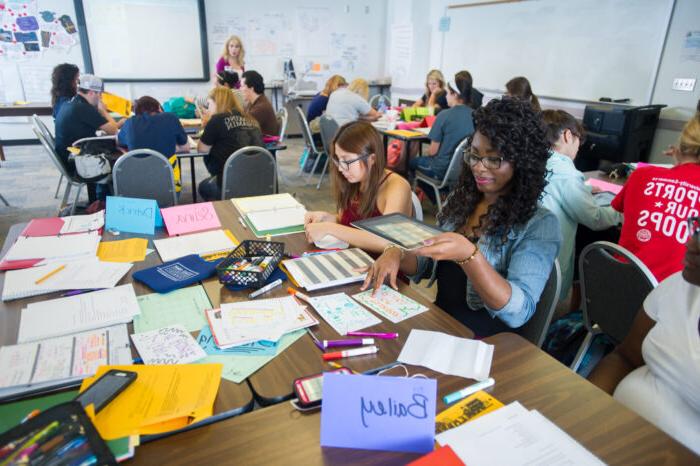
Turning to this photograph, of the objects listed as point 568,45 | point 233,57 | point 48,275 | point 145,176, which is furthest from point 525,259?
point 233,57

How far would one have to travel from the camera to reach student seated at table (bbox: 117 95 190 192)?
3.25 m

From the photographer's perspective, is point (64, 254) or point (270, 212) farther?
point (270, 212)

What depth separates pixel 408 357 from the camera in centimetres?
107

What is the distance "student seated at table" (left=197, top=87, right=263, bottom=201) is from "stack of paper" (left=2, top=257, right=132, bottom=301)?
205 cm

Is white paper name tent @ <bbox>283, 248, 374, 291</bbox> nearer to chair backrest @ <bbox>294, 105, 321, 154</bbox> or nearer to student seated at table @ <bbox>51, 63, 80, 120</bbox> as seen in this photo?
student seated at table @ <bbox>51, 63, 80, 120</bbox>

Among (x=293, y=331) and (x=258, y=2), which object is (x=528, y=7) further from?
(x=293, y=331)

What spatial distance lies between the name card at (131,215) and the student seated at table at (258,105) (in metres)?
2.62

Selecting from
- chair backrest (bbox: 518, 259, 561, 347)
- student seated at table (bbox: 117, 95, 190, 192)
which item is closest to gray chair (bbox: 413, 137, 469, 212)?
student seated at table (bbox: 117, 95, 190, 192)

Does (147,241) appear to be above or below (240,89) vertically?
below

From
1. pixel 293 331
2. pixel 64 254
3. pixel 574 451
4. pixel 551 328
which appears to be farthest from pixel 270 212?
pixel 574 451

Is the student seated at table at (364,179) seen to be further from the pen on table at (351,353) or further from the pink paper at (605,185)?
the pink paper at (605,185)

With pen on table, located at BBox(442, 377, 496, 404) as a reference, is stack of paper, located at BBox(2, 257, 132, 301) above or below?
below

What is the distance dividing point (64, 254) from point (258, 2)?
6.82 m

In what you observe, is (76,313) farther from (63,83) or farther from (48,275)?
(63,83)
